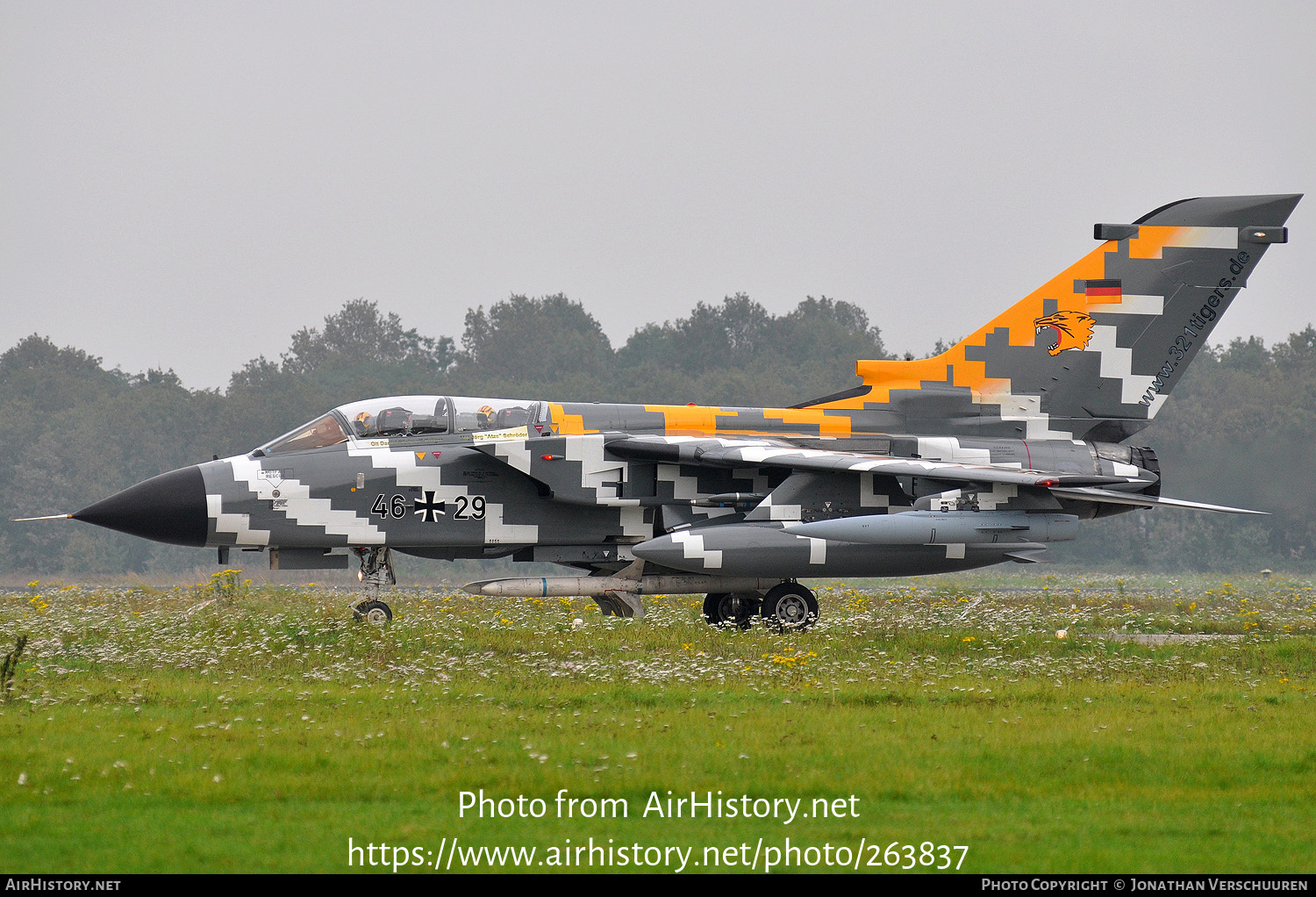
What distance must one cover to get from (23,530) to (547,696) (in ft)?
166

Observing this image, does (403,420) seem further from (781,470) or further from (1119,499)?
(1119,499)

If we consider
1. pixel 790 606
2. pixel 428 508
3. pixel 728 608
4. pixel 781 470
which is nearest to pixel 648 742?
pixel 428 508

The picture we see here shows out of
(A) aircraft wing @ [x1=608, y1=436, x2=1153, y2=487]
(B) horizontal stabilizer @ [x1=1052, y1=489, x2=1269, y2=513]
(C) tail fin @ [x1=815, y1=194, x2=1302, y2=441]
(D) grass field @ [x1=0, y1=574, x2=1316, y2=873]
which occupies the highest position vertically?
(C) tail fin @ [x1=815, y1=194, x2=1302, y2=441]

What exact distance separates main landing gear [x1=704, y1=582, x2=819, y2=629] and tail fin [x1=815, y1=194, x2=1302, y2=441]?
2726 mm

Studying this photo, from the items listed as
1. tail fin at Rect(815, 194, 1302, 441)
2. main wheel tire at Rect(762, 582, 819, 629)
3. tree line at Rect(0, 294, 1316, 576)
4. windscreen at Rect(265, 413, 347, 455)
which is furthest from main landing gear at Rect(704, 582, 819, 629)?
tree line at Rect(0, 294, 1316, 576)

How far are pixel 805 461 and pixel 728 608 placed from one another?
8.73 ft

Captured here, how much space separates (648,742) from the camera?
8133 mm

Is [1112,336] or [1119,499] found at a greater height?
[1112,336]

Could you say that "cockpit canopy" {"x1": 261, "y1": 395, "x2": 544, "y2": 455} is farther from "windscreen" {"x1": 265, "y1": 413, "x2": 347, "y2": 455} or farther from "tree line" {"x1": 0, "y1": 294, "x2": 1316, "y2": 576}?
"tree line" {"x1": 0, "y1": 294, "x2": 1316, "y2": 576}

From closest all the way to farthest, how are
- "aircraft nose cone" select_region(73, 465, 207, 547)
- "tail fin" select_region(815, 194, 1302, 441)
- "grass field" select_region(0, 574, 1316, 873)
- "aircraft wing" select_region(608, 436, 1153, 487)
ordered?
1. "grass field" select_region(0, 574, 1316, 873)
2. "aircraft nose cone" select_region(73, 465, 207, 547)
3. "aircraft wing" select_region(608, 436, 1153, 487)
4. "tail fin" select_region(815, 194, 1302, 441)

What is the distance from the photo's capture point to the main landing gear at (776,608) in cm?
1552

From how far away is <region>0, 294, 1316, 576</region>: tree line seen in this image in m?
39.7

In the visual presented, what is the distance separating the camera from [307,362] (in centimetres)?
7794

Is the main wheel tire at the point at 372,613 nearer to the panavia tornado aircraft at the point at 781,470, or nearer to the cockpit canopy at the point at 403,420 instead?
the panavia tornado aircraft at the point at 781,470
